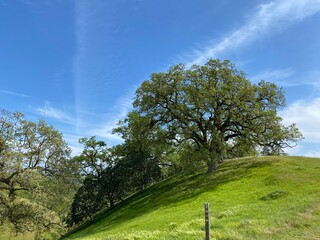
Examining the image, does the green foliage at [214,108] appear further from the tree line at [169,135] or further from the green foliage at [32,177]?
the green foliage at [32,177]

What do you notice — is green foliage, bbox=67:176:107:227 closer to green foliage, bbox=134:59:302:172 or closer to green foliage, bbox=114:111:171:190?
green foliage, bbox=114:111:171:190

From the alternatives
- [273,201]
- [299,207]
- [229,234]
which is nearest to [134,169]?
[273,201]

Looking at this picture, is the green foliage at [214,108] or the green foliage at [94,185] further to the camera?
the green foliage at [94,185]

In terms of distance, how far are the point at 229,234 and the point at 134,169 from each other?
39.7 metres

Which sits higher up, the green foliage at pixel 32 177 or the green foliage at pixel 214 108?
the green foliage at pixel 214 108

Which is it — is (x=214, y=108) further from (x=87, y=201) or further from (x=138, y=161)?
(x=87, y=201)

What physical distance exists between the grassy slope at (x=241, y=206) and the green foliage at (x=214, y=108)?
3292 mm

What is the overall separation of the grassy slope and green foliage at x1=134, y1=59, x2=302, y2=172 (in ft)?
10.8

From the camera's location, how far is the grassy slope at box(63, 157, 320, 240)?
15.3 m

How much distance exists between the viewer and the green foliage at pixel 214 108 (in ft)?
127

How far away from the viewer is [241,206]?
22625 millimetres

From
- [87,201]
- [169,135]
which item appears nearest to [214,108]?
[169,135]

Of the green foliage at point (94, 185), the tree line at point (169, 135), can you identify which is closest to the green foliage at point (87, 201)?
the green foliage at point (94, 185)

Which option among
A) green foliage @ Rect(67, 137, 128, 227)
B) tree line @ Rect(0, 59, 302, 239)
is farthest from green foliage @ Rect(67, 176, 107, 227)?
tree line @ Rect(0, 59, 302, 239)
